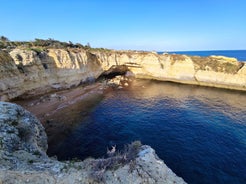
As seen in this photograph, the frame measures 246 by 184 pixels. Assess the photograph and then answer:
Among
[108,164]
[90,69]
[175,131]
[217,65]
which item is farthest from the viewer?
[217,65]

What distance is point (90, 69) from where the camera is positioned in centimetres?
4316

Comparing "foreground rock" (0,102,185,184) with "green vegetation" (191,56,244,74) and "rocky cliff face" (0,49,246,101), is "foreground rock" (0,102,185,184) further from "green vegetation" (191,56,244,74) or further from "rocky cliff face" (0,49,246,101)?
"green vegetation" (191,56,244,74)

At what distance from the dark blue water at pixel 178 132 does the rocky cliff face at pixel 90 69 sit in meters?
8.98

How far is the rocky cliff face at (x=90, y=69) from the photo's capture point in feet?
86.4

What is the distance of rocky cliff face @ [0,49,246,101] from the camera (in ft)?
86.4

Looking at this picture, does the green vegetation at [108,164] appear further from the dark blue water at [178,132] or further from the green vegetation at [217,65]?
the green vegetation at [217,65]

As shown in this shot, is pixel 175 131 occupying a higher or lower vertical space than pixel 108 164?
lower

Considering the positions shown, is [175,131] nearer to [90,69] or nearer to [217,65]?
[90,69]

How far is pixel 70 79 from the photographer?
3684 centimetres

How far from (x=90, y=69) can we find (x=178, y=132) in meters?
28.7

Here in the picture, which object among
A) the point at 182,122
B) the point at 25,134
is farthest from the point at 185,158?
the point at 25,134

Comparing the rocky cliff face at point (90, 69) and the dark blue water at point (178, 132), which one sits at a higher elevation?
the rocky cliff face at point (90, 69)

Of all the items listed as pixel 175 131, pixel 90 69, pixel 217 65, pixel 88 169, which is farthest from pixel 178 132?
pixel 217 65

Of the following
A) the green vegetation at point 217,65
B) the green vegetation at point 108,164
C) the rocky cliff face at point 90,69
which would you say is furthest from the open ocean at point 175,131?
the green vegetation at point 217,65
